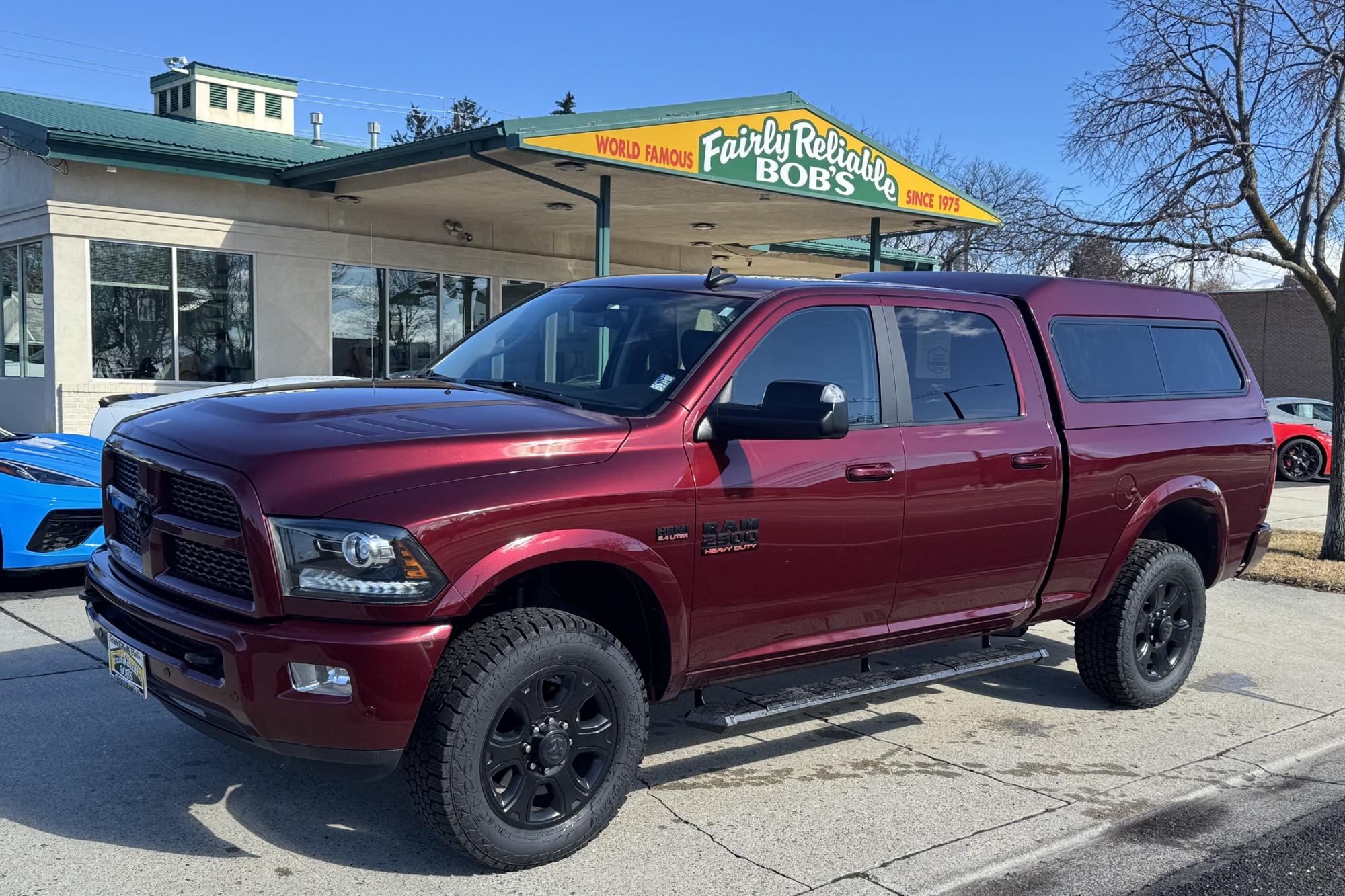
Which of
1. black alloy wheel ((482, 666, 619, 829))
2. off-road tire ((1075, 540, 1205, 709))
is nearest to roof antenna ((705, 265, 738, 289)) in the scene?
black alloy wheel ((482, 666, 619, 829))

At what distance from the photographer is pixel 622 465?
13.2ft

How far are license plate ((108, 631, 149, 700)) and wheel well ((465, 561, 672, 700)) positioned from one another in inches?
43.1

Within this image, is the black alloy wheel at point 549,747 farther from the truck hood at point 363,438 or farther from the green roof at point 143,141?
the green roof at point 143,141

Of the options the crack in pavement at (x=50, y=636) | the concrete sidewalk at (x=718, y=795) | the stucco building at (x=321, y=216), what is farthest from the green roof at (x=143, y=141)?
the concrete sidewalk at (x=718, y=795)

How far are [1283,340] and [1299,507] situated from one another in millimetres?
27491

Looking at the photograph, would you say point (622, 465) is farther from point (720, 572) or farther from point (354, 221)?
point (354, 221)

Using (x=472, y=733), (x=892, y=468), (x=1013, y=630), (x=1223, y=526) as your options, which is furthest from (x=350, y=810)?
(x=1223, y=526)

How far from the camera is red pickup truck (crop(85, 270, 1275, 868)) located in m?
3.55

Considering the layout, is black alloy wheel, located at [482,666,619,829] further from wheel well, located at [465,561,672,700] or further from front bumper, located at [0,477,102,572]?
front bumper, located at [0,477,102,572]

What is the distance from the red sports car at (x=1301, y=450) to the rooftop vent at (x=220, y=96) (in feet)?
61.4

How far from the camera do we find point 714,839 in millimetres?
4242

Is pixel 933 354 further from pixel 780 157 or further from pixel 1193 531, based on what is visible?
pixel 780 157

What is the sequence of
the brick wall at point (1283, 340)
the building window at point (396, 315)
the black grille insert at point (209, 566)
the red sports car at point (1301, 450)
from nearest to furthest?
the black grille insert at point (209, 566), the building window at point (396, 315), the red sports car at point (1301, 450), the brick wall at point (1283, 340)

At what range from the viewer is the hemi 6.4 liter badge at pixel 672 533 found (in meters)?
4.09
